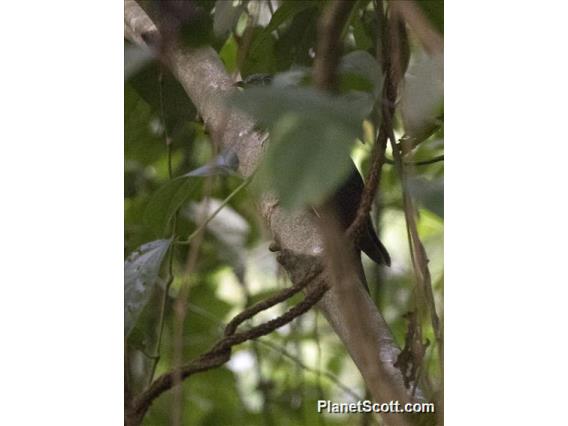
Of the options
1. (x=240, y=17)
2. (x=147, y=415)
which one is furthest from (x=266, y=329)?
(x=240, y=17)

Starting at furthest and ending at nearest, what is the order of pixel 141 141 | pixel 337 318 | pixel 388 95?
pixel 141 141 < pixel 337 318 < pixel 388 95

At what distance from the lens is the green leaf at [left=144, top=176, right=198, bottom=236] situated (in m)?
0.95

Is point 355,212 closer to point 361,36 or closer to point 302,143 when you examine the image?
point 361,36

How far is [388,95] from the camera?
2.64 ft

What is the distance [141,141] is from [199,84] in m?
0.13

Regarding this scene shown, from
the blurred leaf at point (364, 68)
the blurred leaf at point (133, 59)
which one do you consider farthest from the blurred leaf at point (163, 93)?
the blurred leaf at point (364, 68)

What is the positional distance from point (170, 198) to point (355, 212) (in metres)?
0.17

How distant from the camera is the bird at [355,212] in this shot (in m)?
0.82

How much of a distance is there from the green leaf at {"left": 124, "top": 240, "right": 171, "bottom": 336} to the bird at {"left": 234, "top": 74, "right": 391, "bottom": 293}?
0.58 feet

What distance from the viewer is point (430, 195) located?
2.70ft

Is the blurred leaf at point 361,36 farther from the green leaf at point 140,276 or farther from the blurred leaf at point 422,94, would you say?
the green leaf at point 140,276

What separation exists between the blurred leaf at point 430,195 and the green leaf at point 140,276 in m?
0.25

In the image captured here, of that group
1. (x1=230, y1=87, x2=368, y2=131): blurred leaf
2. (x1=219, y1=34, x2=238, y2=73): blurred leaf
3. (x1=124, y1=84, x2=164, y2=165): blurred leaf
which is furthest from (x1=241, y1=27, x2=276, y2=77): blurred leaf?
(x1=230, y1=87, x2=368, y2=131): blurred leaf
